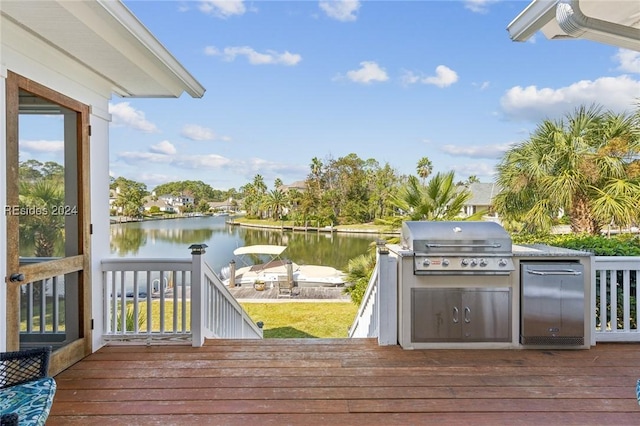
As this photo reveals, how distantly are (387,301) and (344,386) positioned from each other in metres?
1.01

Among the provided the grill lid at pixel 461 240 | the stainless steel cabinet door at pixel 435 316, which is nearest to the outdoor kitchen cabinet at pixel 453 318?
the stainless steel cabinet door at pixel 435 316

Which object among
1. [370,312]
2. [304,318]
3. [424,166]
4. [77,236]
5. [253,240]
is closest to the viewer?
[77,236]

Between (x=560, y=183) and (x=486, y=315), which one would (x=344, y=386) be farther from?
(x=560, y=183)

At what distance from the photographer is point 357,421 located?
2137 mm

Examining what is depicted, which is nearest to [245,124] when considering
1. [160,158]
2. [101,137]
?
[160,158]

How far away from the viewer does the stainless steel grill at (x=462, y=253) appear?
3.28 meters

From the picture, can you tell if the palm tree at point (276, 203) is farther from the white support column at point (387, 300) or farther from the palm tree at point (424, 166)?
the white support column at point (387, 300)

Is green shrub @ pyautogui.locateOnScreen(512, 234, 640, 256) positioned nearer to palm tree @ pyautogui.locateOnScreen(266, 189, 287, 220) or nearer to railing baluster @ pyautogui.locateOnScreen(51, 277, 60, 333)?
railing baluster @ pyautogui.locateOnScreen(51, 277, 60, 333)

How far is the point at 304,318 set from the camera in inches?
413

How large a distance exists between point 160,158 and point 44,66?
34.7m

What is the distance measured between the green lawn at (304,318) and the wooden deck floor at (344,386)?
5.60 m

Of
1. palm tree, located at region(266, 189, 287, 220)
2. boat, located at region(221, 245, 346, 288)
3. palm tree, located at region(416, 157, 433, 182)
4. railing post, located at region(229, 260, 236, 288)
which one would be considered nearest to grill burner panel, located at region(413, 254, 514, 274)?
boat, located at region(221, 245, 346, 288)

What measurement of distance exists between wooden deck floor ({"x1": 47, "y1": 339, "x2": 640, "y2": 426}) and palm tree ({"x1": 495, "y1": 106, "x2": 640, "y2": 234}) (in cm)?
356
